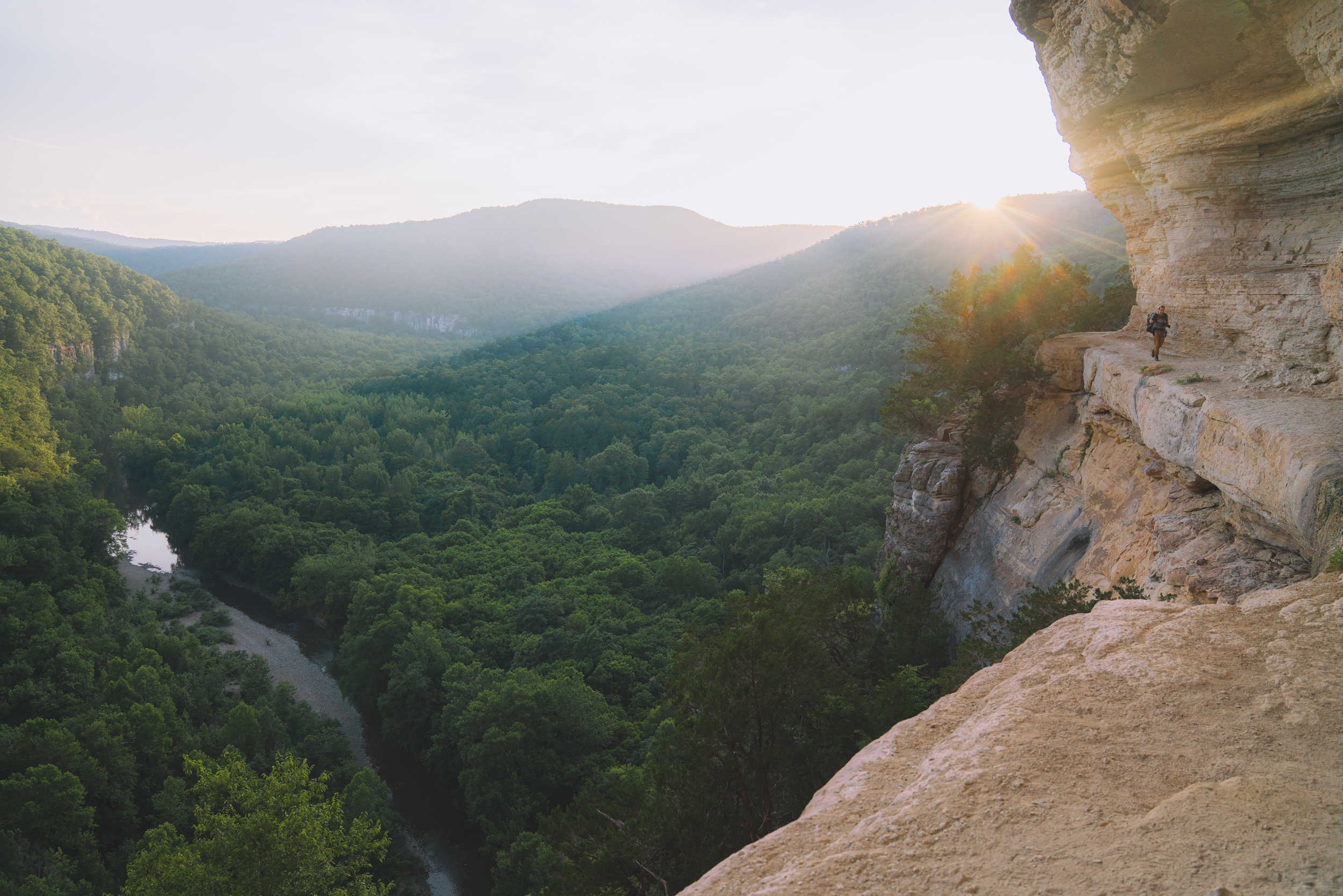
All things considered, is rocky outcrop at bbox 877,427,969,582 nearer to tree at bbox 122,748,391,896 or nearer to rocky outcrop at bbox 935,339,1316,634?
rocky outcrop at bbox 935,339,1316,634

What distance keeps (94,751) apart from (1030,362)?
35239 mm

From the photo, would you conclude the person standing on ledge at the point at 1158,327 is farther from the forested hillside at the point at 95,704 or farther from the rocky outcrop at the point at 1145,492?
the forested hillside at the point at 95,704

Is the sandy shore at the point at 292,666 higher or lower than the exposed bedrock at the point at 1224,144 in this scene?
lower

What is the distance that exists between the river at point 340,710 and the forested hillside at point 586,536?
102 cm

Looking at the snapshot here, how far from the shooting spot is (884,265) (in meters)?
97.8

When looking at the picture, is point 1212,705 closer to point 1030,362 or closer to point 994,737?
point 994,737

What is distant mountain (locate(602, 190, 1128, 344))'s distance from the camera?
74312 mm

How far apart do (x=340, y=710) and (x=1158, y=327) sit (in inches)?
1538

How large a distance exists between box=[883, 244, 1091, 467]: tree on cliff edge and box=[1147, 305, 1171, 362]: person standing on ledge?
3914 mm

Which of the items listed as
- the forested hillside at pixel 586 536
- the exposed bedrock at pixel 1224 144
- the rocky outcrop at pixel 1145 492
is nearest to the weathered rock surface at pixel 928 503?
the rocky outcrop at pixel 1145 492

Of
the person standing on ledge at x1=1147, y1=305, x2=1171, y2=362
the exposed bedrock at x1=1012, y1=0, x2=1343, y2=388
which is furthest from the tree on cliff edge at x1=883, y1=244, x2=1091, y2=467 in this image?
the person standing on ledge at x1=1147, y1=305, x2=1171, y2=362

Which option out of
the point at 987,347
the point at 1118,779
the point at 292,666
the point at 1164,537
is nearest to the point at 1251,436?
the point at 1164,537

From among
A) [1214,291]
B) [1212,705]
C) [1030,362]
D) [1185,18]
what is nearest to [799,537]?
[1030,362]

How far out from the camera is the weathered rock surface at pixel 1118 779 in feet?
13.9
